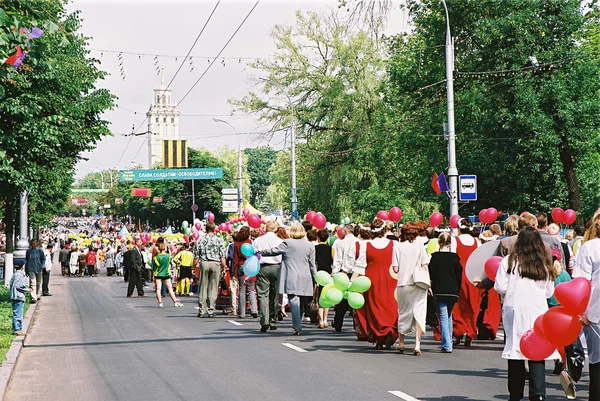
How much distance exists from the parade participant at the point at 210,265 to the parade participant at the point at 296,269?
13.8 ft

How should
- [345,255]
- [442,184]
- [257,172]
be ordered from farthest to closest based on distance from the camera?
[257,172] → [442,184] → [345,255]

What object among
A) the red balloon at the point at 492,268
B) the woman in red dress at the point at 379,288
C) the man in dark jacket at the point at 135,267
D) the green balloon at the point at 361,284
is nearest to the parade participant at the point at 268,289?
the woman in red dress at the point at 379,288

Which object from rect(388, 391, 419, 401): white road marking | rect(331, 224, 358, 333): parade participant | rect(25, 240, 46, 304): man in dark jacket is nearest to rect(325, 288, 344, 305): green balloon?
rect(331, 224, 358, 333): parade participant

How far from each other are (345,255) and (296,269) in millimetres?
1494

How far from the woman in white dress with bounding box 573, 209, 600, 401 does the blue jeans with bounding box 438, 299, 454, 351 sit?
174 inches

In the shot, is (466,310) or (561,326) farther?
(466,310)

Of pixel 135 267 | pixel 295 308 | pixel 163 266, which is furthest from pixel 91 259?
pixel 295 308

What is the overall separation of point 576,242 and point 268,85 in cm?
3522

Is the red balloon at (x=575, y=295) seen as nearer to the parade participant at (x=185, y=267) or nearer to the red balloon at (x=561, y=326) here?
the red balloon at (x=561, y=326)

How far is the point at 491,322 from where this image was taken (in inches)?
508

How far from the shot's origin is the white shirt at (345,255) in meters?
15.0

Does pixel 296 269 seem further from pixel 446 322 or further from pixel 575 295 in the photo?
pixel 575 295

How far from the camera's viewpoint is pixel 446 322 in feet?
38.0

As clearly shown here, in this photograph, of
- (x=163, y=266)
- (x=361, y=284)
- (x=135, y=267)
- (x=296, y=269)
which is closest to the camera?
(x=361, y=284)
